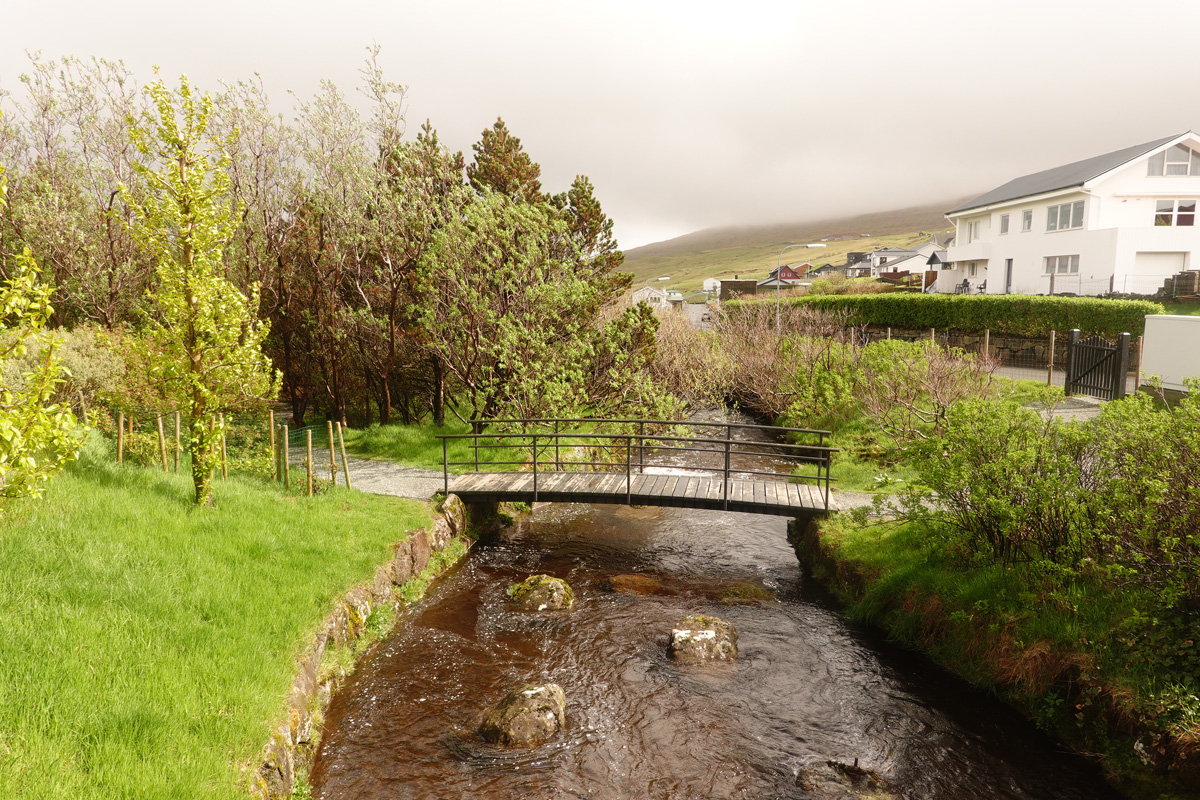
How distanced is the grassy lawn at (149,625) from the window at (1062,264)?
1503 inches

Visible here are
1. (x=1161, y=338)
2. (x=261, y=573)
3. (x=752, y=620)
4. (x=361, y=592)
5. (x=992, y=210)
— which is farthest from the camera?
(x=992, y=210)

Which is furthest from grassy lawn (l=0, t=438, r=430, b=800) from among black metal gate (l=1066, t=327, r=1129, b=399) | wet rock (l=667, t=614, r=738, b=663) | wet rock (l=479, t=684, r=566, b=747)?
black metal gate (l=1066, t=327, r=1129, b=399)

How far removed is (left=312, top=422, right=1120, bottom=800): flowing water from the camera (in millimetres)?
6938

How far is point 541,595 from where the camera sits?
437 inches

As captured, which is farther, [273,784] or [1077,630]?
[1077,630]

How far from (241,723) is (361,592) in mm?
3744

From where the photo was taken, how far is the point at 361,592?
980 cm

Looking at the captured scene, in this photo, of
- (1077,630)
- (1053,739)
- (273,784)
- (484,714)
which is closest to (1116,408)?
(1077,630)

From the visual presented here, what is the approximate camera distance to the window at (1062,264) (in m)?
35.5

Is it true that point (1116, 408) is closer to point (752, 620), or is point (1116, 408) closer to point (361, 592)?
point (752, 620)

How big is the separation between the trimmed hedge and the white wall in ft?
33.6

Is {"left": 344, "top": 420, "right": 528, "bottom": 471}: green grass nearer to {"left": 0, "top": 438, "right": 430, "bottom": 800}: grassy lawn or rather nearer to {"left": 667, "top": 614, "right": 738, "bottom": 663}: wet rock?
{"left": 0, "top": 438, "right": 430, "bottom": 800}: grassy lawn

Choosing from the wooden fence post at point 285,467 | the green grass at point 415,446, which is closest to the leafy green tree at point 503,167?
the green grass at point 415,446

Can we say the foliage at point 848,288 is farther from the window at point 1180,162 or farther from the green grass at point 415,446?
the green grass at point 415,446
